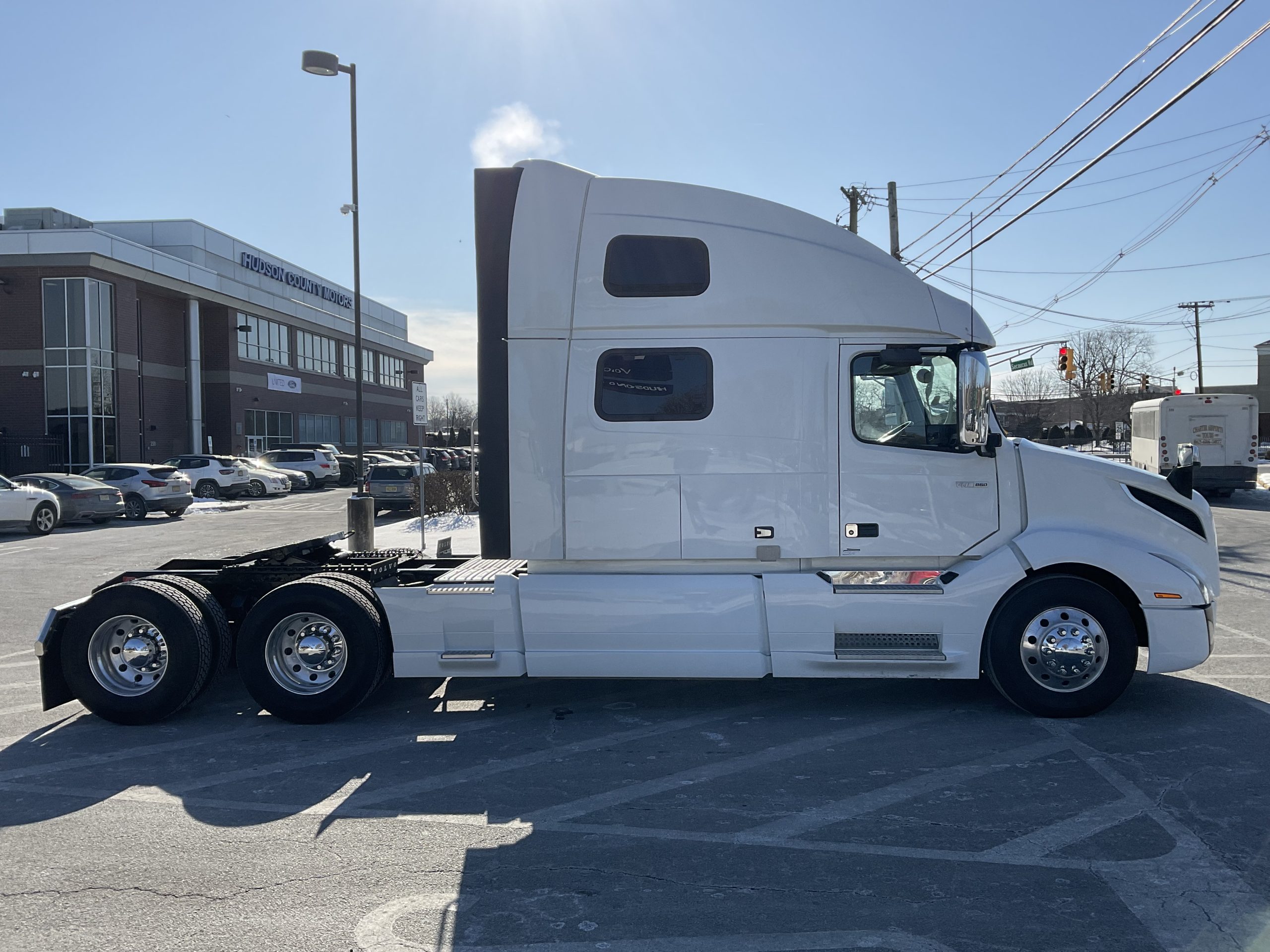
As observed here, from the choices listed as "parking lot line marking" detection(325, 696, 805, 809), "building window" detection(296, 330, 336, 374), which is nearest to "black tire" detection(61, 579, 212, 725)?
"parking lot line marking" detection(325, 696, 805, 809)

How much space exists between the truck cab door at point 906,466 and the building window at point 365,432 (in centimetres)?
5958

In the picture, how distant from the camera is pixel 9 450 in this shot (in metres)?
36.1

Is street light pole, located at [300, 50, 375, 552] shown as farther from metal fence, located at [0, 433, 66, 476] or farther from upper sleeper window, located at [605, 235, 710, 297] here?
metal fence, located at [0, 433, 66, 476]

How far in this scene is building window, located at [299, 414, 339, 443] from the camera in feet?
183

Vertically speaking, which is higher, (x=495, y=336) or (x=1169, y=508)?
(x=495, y=336)

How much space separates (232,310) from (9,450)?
1416 cm

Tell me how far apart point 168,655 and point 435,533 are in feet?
40.5

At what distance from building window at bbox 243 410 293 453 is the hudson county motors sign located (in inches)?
321

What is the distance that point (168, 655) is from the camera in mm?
6281

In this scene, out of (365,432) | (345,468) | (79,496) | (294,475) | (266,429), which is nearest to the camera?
(79,496)

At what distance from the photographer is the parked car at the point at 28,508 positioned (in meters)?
19.3

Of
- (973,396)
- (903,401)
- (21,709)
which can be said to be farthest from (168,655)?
(973,396)

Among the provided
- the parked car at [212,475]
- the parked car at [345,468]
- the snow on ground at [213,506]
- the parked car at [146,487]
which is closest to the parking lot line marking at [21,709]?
the parked car at [146,487]

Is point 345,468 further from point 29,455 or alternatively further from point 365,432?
point 365,432
